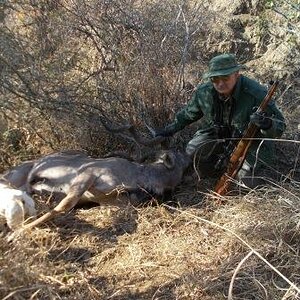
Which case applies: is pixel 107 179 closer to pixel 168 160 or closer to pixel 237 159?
pixel 168 160

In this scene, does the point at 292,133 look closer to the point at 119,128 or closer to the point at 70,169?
the point at 119,128

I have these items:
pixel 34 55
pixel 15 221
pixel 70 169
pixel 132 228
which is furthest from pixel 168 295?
pixel 34 55

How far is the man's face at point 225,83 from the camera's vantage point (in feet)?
16.0

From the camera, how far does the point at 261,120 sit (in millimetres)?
4586

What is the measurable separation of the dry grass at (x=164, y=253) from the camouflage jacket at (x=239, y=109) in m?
0.62

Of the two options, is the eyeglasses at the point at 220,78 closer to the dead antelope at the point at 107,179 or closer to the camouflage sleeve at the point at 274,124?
the camouflage sleeve at the point at 274,124

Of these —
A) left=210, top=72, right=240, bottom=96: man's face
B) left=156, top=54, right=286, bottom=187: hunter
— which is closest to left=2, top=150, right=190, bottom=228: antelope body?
left=156, top=54, right=286, bottom=187: hunter

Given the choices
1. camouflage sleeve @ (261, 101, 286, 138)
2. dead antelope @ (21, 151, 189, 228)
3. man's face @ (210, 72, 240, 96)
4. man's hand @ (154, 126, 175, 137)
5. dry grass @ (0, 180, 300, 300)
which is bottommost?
dry grass @ (0, 180, 300, 300)

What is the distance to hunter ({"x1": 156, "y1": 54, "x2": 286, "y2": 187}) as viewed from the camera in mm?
4801

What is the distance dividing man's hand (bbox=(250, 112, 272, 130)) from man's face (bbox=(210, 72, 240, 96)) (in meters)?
0.48

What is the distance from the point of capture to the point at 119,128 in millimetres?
5090

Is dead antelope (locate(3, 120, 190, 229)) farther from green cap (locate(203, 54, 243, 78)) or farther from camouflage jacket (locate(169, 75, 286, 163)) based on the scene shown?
green cap (locate(203, 54, 243, 78))

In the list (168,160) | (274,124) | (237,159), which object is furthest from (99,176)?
(274,124)

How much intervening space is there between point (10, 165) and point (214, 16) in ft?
13.9
